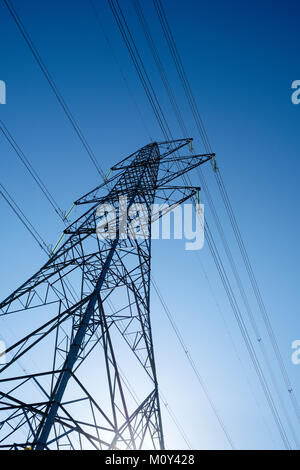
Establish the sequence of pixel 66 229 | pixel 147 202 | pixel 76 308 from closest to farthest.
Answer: pixel 76 308 → pixel 66 229 → pixel 147 202

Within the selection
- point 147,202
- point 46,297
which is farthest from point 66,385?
point 147,202

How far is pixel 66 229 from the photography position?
821 centimetres

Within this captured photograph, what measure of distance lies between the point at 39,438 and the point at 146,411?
2544mm

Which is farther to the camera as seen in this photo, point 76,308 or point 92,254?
point 92,254
